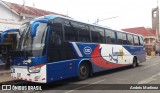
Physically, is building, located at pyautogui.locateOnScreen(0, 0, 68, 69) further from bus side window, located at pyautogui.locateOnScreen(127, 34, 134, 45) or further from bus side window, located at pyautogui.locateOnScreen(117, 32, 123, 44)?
bus side window, located at pyautogui.locateOnScreen(127, 34, 134, 45)

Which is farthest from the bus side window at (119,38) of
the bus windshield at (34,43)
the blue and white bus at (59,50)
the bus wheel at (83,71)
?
the bus windshield at (34,43)

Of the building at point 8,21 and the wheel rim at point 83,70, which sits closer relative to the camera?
the wheel rim at point 83,70

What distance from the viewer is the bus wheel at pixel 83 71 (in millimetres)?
12727

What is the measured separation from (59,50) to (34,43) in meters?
1.28

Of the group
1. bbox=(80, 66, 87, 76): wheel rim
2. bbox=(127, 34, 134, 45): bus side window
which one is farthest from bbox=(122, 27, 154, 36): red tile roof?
bbox=(80, 66, 87, 76): wheel rim

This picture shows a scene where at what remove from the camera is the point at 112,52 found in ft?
53.0

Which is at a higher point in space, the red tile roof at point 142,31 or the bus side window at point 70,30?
the red tile roof at point 142,31

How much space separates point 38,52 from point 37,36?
74cm

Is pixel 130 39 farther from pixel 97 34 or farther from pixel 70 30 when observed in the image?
pixel 70 30

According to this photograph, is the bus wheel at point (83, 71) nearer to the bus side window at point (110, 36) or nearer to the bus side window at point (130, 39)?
the bus side window at point (110, 36)

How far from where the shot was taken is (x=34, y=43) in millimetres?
10398

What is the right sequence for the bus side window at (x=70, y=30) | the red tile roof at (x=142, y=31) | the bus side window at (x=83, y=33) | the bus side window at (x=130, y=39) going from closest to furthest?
the bus side window at (x=70, y=30) → the bus side window at (x=83, y=33) → the bus side window at (x=130, y=39) → the red tile roof at (x=142, y=31)

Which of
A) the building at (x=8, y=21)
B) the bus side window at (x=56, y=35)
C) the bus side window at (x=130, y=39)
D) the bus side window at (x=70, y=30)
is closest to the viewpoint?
the bus side window at (x=56, y=35)

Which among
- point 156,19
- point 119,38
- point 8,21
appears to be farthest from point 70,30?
point 156,19
